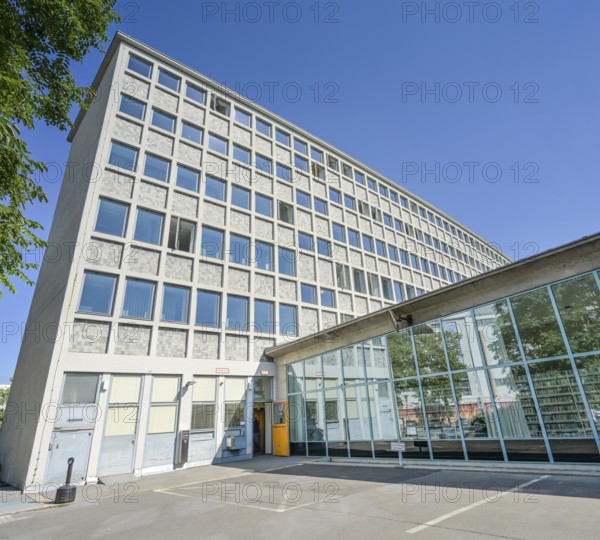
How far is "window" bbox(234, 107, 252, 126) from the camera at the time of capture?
24.2 metres

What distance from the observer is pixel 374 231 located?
99.2 feet

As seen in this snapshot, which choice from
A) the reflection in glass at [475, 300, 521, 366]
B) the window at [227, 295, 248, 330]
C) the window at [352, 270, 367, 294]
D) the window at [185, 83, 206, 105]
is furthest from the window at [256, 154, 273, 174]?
the reflection in glass at [475, 300, 521, 366]

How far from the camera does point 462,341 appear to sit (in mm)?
12117

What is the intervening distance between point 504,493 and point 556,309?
5.16m

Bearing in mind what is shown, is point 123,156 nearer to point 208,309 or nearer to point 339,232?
point 208,309

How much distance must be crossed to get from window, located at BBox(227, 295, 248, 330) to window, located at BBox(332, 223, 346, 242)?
9.68m

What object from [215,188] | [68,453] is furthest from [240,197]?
[68,453]

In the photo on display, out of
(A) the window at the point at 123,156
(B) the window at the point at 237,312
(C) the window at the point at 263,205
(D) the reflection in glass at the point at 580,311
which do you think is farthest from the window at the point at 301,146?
(D) the reflection in glass at the point at 580,311

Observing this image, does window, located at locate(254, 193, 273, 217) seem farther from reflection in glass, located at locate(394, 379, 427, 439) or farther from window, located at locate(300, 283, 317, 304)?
reflection in glass, located at locate(394, 379, 427, 439)

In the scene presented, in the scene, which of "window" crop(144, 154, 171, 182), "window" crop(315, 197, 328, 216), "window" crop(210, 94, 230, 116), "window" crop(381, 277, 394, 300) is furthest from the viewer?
"window" crop(381, 277, 394, 300)

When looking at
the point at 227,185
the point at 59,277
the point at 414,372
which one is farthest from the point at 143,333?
the point at 414,372

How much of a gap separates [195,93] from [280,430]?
1984 centimetres

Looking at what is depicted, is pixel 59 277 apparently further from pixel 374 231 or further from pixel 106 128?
pixel 374 231

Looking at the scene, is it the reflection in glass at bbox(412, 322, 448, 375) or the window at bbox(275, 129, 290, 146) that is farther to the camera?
the window at bbox(275, 129, 290, 146)
